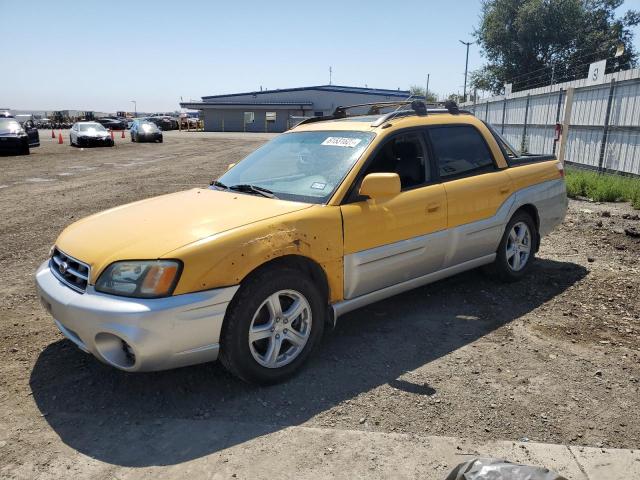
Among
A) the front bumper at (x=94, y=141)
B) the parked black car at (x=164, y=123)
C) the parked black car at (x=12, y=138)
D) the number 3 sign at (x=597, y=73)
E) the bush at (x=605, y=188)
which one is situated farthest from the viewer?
the parked black car at (x=164, y=123)

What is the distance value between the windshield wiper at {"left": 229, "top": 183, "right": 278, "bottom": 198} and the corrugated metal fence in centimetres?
883

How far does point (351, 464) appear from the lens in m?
2.64

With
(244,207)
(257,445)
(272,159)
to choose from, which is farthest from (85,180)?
(257,445)

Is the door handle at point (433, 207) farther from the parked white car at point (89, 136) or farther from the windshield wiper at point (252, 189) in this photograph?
the parked white car at point (89, 136)

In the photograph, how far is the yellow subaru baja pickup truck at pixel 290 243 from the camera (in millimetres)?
3004

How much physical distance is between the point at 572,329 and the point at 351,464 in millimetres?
2553

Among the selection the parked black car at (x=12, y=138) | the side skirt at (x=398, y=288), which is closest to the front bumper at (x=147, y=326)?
the side skirt at (x=398, y=288)

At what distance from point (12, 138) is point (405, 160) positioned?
68.4ft

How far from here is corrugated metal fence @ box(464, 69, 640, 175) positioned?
11023 millimetres

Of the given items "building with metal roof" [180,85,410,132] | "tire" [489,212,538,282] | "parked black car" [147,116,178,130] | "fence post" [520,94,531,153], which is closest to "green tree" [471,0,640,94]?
"building with metal roof" [180,85,410,132]

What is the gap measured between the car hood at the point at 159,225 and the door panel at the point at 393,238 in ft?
1.53

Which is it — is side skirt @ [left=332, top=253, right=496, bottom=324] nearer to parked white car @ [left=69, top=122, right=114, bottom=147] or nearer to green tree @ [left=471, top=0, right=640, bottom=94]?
parked white car @ [left=69, top=122, right=114, bottom=147]

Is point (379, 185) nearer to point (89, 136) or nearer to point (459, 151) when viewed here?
point (459, 151)

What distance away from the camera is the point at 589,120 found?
12859 mm
